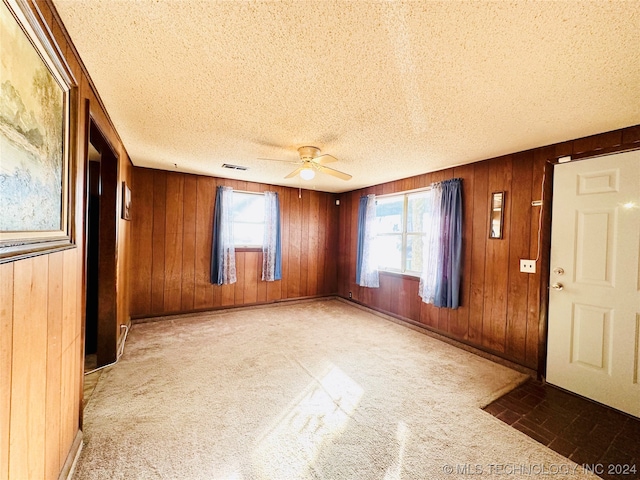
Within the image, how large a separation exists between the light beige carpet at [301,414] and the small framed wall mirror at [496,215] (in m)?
1.46

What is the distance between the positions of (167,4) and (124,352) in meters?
3.25

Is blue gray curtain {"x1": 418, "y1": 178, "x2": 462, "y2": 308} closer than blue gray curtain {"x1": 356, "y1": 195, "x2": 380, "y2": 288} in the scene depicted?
Yes

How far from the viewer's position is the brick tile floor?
165 cm

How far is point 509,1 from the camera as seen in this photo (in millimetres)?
1080

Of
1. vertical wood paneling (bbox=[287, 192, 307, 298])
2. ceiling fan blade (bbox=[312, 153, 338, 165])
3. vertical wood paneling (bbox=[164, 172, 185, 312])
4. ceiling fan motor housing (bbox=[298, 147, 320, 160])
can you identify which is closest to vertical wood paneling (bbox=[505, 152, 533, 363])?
ceiling fan blade (bbox=[312, 153, 338, 165])

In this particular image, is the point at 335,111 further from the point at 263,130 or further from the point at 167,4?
the point at 167,4

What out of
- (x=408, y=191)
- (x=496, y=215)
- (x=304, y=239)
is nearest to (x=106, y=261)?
(x=304, y=239)

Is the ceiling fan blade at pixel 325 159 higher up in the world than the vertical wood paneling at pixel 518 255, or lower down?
higher up

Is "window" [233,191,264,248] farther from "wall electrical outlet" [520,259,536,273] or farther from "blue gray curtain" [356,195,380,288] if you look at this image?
"wall electrical outlet" [520,259,536,273]

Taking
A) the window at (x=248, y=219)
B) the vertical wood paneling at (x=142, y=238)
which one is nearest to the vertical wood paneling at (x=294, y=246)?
the window at (x=248, y=219)

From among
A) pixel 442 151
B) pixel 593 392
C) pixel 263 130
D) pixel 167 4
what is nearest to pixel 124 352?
pixel 263 130

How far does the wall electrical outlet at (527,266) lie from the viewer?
2.72 metres

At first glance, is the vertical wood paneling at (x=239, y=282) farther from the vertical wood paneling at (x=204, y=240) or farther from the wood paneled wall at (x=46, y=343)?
the wood paneled wall at (x=46, y=343)

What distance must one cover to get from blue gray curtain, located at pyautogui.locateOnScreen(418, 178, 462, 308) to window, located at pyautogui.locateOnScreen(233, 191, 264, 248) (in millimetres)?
2904
